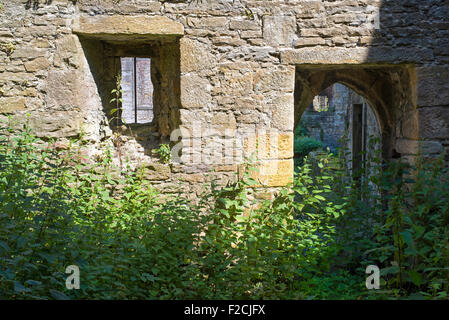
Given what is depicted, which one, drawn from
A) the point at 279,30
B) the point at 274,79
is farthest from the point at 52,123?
the point at 279,30

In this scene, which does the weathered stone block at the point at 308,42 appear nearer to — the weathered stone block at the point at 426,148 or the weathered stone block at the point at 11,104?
the weathered stone block at the point at 426,148

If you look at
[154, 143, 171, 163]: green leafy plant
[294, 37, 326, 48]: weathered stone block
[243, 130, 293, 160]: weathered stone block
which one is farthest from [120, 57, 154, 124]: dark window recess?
[294, 37, 326, 48]: weathered stone block

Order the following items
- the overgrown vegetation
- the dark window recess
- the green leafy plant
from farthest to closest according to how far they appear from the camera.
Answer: the dark window recess < the green leafy plant < the overgrown vegetation

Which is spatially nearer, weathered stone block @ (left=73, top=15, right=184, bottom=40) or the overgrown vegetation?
the overgrown vegetation

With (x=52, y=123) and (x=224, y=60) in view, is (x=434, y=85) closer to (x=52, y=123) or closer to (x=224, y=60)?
(x=224, y=60)

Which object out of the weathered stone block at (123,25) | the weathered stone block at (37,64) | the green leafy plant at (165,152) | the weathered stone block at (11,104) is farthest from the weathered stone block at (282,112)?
the weathered stone block at (11,104)

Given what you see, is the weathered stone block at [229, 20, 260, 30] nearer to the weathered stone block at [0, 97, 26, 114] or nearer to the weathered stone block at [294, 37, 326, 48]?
the weathered stone block at [294, 37, 326, 48]

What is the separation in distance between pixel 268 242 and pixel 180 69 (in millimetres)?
1884

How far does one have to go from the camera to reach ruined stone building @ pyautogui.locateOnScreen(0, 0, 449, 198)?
14.5 ft

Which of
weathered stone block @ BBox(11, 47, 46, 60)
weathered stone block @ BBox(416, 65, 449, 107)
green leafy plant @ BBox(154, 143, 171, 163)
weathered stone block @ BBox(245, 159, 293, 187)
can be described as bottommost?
weathered stone block @ BBox(245, 159, 293, 187)

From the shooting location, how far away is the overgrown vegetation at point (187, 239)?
2.95 metres

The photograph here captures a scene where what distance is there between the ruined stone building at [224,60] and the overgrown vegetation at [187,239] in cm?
31

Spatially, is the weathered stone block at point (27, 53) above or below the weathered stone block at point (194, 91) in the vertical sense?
above

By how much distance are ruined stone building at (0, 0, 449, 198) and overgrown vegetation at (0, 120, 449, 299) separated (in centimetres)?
31
